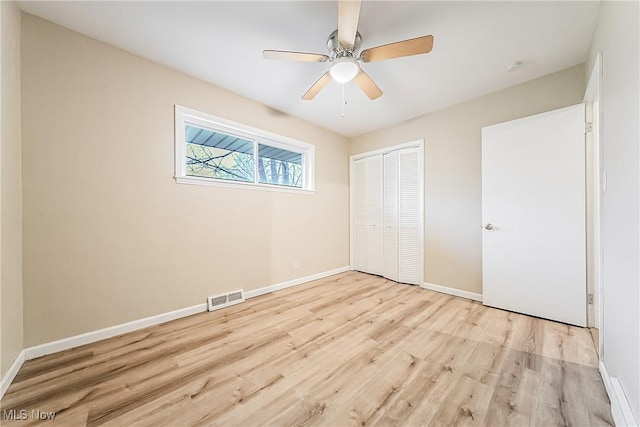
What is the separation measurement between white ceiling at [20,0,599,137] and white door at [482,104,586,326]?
66 centimetres

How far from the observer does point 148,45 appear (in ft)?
6.51

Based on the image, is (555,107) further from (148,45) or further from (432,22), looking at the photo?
(148,45)

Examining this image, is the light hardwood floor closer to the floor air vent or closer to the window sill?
the floor air vent

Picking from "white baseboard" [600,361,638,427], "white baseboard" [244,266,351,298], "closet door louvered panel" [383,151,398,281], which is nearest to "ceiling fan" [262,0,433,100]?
"closet door louvered panel" [383,151,398,281]

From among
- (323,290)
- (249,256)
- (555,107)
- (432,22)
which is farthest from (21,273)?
(555,107)

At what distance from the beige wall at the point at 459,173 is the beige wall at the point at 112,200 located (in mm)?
2430

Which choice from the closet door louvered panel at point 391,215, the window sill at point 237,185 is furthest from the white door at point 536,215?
the window sill at point 237,185

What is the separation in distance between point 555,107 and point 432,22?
169 centimetres

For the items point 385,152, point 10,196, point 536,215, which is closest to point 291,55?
point 10,196

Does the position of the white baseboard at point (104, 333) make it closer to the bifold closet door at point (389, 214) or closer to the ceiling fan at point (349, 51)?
the ceiling fan at point (349, 51)

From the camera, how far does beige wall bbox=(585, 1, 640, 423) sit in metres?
1.00

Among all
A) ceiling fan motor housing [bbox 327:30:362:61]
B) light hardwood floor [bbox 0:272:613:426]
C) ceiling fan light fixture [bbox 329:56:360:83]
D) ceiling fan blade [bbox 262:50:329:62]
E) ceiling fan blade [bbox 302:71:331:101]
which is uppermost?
ceiling fan motor housing [bbox 327:30:362:61]

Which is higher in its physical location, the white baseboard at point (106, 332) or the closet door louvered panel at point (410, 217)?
the closet door louvered panel at point (410, 217)

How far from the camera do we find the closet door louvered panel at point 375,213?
12.5 feet
